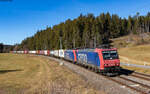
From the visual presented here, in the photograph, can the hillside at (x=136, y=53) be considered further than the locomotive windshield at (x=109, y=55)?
Yes

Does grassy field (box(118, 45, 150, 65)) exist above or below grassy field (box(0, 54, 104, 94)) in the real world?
above

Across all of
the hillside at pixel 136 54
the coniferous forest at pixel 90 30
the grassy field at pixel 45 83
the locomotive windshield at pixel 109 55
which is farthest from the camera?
the coniferous forest at pixel 90 30

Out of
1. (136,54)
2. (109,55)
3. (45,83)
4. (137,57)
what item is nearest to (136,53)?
(136,54)

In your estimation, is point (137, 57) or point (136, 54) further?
point (136, 54)

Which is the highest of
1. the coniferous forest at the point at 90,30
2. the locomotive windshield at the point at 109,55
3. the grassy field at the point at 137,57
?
the coniferous forest at the point at 90,30

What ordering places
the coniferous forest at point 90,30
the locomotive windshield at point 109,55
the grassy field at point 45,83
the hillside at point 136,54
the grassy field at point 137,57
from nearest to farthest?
the grassy field at point 45,83 → the locomotive windshield at point 109,55 → the hillside at point 136,54 → the grassy field at point 137,57 → the coniferous forest at point 90,30

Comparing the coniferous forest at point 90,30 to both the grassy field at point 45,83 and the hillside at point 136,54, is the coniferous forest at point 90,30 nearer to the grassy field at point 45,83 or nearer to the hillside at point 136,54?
the hillside at point 136,54

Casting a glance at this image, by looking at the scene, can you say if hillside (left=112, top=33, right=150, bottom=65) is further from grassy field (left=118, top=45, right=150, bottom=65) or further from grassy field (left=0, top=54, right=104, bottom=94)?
grassy field (left=0, top=54, right=104, bottom=94)

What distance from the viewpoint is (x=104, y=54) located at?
61.1 ft

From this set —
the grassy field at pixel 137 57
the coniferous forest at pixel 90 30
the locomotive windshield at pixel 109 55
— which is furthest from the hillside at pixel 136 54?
the coniferous forest at pixel 90 30

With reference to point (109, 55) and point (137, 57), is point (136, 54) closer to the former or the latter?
point (137, 57)

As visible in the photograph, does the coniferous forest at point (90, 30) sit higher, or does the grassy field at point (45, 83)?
the coniferous forest at point (90, 30)

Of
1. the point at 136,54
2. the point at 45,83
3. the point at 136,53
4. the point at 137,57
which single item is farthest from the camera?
the point at 136,53

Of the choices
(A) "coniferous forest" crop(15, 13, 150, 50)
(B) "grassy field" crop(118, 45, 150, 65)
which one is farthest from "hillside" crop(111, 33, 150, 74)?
(A) "coniferous forest" crop(15, 13, 150, 50)
